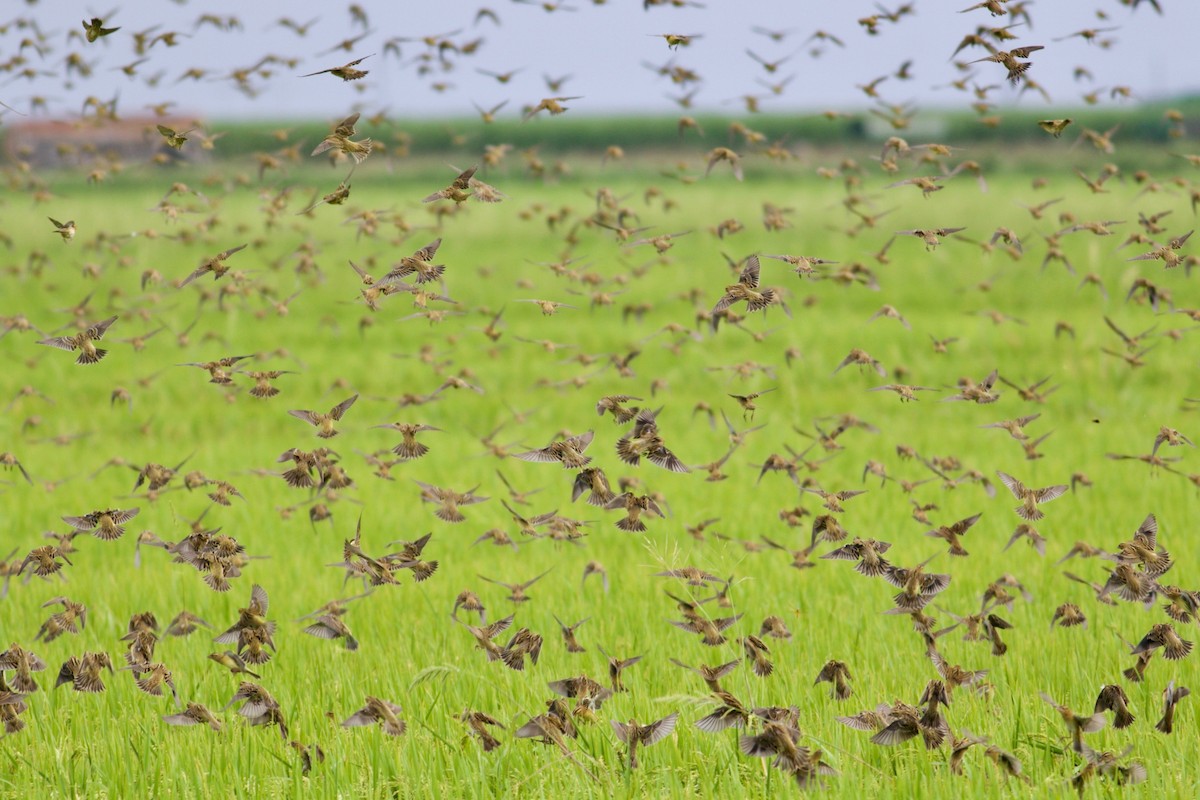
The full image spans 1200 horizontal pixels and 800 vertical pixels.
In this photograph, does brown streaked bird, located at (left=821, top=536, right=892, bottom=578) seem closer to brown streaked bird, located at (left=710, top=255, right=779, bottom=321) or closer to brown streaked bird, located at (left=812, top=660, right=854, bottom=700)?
brown streaked bird, located at (left=812, top=660, right=854, bottom=700)

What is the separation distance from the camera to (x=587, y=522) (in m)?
5.25

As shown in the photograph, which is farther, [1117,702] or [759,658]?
[759,658]

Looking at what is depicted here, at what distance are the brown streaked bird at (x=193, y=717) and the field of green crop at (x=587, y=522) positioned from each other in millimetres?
127

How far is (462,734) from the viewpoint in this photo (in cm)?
484

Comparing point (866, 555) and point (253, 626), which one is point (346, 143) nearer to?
point (253, 626)

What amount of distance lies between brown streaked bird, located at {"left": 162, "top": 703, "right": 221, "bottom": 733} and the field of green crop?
127 millimetres

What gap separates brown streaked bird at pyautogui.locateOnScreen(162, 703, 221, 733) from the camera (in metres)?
4.59

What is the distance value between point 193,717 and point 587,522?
1922 millimetres

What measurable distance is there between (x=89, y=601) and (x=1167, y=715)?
6.15m

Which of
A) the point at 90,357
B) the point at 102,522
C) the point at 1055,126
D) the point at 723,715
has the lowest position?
the point at 723,715

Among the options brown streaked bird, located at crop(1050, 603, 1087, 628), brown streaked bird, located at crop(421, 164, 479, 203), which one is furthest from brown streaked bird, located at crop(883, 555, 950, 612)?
brown streaked bird, located at crop(421, 164, 479, 203)

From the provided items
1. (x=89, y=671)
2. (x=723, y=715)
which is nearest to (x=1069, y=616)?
(x=723, y=715)

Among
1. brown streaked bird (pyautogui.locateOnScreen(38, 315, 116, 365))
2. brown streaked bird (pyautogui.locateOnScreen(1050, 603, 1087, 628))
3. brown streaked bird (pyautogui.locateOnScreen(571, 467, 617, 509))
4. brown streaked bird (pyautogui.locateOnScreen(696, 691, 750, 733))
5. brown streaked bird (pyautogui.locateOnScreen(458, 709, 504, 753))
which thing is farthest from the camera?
brown streaked bird (pyautogui.locateOnScreen(1050, 603, 1087, 628))

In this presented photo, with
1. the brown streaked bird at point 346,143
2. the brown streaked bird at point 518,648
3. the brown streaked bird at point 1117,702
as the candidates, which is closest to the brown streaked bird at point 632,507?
the brown streaked bird at point 518,648
